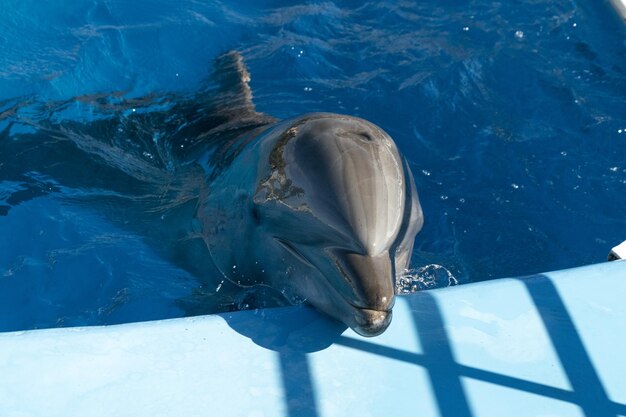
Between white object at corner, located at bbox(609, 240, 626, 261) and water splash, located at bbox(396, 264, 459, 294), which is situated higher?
white object at corner, located at bbox(609, 240, 626, 261)

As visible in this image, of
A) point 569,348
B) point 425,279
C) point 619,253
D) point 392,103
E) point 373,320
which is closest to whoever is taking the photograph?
point 373,320

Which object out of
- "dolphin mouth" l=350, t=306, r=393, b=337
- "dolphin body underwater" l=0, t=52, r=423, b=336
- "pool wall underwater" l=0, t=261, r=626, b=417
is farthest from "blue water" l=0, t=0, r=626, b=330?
"dolphin mouth" l=350, t=306, r=393, b=337

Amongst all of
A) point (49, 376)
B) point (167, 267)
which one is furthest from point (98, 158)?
point (49, 376)

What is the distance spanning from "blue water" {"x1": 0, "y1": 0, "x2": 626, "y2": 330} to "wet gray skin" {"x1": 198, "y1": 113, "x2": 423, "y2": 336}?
0.69 m

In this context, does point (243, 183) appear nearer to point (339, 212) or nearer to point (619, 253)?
point (339, 212)

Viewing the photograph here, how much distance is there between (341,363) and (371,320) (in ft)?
0.94

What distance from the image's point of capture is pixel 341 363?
3.50 meters

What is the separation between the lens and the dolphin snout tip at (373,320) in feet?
10.9

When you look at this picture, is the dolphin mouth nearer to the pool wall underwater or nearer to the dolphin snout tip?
the dolphin snout tip

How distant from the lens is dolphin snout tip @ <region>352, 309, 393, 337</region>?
10.9ft

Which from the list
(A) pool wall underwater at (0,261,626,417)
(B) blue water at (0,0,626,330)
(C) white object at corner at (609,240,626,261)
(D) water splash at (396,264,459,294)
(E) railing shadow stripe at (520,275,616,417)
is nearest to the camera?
(A) pool wall underwater at (0,261,626,417)

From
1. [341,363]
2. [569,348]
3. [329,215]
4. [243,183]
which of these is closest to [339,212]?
[329,215]

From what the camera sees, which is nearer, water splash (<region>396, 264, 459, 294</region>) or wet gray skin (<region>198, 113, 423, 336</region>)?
wet gray skin (<region>198, 113, 423, 336</region>)

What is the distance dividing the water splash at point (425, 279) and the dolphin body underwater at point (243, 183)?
352 mm
